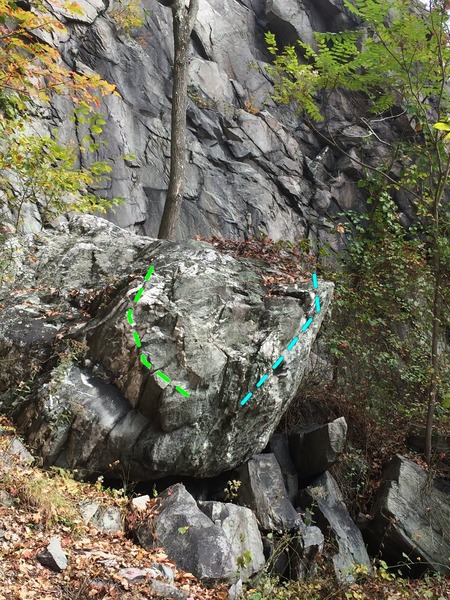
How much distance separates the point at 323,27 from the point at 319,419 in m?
20.0

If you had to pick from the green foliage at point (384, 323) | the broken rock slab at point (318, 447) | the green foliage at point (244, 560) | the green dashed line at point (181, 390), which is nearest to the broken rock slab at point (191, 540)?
the green foliage at point (244, 560)

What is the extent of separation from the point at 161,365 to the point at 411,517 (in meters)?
3.99

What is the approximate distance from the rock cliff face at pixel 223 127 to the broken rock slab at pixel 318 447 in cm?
933

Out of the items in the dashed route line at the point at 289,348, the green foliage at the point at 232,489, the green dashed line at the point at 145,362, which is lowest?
the green foliage at the point at 232,489

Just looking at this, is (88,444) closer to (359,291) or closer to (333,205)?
(359,291)

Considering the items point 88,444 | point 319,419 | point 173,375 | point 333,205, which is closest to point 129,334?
point 173,375

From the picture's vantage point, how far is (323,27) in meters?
22.2

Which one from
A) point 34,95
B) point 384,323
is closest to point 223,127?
point 34,95

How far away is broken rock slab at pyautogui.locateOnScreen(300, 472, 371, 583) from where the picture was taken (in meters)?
6.16

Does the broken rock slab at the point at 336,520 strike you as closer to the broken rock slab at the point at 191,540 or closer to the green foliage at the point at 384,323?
the broken rock slab at the point at 191,540

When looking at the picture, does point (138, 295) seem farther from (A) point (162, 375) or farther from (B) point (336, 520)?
(B) point (336, 520)

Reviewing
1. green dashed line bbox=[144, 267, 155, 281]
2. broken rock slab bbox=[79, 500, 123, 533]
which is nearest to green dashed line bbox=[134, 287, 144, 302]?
green dashed line bbox=[144, 267, 155, 281]

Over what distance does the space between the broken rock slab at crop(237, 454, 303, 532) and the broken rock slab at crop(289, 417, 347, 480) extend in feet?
2.28

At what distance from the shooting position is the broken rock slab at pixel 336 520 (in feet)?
20.2
